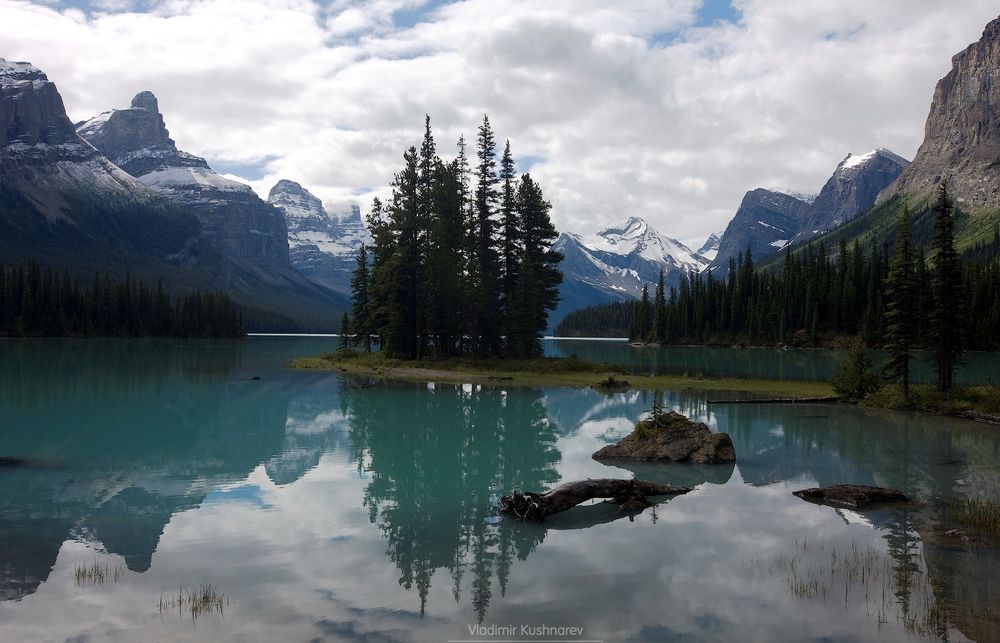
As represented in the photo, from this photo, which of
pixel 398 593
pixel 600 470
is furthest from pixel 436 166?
pixel 398 593

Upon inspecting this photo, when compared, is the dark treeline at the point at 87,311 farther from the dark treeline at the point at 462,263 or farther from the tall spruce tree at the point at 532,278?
the tall spruce tree at the point at 532,278

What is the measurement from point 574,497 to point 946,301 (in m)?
39.6

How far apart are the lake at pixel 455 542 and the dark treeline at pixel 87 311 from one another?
149 m

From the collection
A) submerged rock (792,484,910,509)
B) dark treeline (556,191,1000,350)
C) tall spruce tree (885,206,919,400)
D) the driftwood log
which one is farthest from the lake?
dark treeline (556,191,1000,350)

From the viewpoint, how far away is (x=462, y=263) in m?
74.4

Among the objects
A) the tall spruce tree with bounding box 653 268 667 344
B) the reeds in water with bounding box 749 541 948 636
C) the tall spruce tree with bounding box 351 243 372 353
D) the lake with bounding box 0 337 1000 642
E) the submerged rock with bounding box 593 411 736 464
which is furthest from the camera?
the tall spruce tree with bounding box 653 268 667 344

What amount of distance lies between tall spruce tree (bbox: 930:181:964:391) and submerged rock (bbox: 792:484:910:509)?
30826 mm

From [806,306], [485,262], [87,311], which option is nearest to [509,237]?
[485,262]

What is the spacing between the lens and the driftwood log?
59.1 ft

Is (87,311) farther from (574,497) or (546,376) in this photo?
(574,497)

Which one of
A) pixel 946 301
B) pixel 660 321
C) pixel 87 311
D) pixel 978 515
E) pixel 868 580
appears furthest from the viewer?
pixel 660 321

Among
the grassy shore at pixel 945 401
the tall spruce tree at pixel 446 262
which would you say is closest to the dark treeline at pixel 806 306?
the grassy shore at pixel 945 401

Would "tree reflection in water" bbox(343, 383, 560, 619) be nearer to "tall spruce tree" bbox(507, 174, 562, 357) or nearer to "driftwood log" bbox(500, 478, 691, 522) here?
"driftwood log" bbox(500, 478, 691, 522)

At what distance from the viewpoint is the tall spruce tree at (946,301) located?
1797 inches
